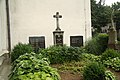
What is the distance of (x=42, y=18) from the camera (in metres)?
19.5

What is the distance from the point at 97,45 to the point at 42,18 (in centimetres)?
430

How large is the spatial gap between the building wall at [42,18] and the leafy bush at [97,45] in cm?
228

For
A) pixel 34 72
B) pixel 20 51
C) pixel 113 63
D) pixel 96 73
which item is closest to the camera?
pixel 34 72

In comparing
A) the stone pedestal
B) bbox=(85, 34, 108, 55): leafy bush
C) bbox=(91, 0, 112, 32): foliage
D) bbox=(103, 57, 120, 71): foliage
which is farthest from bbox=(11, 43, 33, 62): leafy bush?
bbox=(91, 0, 112, 32): foliage

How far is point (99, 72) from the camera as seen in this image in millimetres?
7664

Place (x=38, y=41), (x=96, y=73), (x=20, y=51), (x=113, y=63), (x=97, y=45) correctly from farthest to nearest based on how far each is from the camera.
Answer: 1. (x=38, y=41)
2. (x=97, y=45)
3. (x=20, y=51)
4. (x=113, y=63)
5. (x=96, y=73)

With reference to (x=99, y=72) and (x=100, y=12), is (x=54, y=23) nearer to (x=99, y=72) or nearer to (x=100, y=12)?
(x=99, y=72)

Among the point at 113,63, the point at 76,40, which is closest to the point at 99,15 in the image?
the point at 76,40

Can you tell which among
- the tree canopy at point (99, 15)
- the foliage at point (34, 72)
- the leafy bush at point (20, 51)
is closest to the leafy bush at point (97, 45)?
the leafy bush at point (20, 51)

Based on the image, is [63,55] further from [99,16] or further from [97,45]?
[99,16]

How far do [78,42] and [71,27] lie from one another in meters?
1.13

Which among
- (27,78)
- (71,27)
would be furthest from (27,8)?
(27,78)

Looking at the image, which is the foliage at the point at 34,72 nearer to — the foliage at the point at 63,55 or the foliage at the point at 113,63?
the foliage at the point at 113,63

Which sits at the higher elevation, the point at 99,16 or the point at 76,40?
the point at 99,16
